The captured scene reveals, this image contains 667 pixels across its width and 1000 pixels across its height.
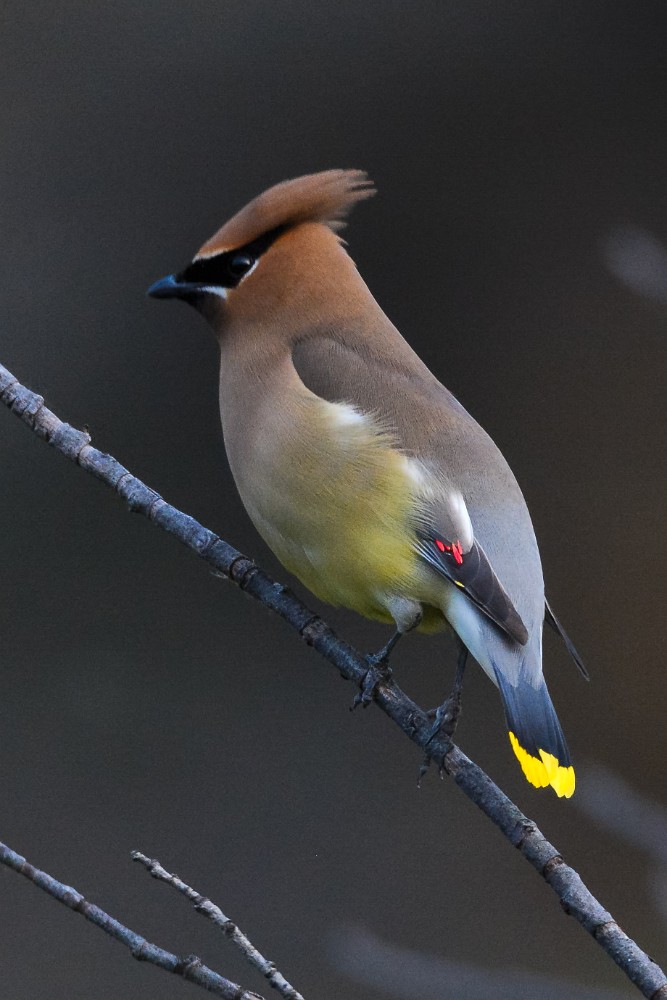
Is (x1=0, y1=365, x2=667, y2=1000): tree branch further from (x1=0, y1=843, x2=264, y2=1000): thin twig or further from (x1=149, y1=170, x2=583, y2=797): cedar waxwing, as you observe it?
(x1=0, y1=843, x2=264, y2=1000): thin twig

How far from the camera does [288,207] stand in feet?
9.32

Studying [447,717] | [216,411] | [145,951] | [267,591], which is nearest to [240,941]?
[145,951]

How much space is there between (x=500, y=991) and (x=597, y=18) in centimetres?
350

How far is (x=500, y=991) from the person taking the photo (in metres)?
1.97

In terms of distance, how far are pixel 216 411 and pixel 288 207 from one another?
6.34ft

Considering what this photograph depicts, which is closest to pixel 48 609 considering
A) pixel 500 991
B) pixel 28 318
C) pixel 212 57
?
pixel 28 318

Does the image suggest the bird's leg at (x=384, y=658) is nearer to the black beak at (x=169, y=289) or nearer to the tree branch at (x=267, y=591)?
the tree branch at (x=267, y=591)

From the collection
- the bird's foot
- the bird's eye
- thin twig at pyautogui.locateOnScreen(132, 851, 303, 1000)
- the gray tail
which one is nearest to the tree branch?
the bird's foot

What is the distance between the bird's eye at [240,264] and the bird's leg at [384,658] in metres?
0.80

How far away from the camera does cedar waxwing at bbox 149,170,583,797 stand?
2.35 meters

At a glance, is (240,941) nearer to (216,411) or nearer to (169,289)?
(169,289)

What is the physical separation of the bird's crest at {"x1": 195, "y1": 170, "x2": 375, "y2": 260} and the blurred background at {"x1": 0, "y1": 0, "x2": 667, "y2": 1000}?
1.61m

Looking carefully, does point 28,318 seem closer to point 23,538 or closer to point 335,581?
point 23,538

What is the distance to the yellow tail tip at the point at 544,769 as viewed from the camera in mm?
2199
